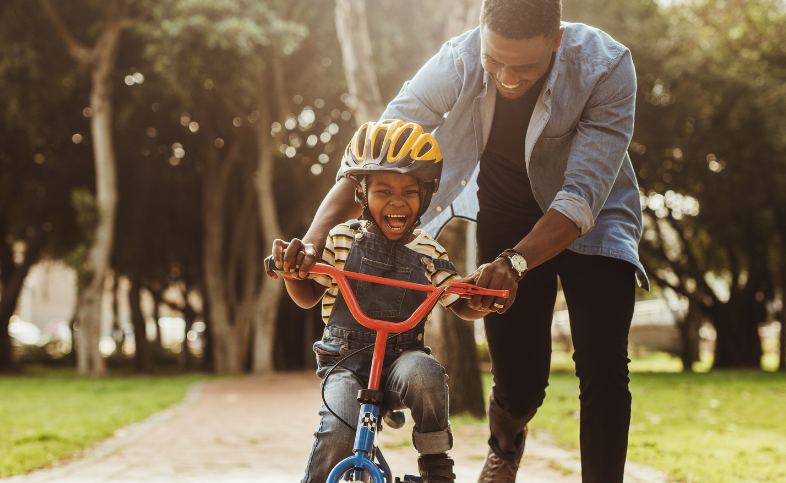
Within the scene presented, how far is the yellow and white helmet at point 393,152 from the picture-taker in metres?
2.55

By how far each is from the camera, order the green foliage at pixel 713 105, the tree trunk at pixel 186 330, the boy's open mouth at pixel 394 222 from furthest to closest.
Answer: the tree trunk at pixel 186 330, the green foliage at pixel 713 105, the boy's open mouth at pixel 394 222

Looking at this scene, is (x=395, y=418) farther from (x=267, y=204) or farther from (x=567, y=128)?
(x=267, y=204)

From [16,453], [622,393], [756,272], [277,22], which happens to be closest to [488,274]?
[622,393]

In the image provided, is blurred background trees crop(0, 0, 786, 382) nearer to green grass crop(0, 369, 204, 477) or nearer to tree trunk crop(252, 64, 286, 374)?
tree trunk crop(252, 64, 286, 374)

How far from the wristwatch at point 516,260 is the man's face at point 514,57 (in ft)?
2.01

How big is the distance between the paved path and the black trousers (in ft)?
6.60

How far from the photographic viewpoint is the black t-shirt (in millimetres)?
2941

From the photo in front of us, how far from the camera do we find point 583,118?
2.76 metres

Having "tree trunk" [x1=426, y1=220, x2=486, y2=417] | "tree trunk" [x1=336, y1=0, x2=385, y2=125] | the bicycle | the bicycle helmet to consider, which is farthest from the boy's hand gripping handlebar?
"tree trunk" [x1=336, y1=0, x2=385, y2=125]

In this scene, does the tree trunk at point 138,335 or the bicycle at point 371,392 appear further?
the tree trunk at point 138,335

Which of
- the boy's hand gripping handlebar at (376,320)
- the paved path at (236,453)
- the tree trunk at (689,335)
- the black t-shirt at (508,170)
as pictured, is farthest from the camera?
the tree trunk at (689,335)

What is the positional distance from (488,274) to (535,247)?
0.22m

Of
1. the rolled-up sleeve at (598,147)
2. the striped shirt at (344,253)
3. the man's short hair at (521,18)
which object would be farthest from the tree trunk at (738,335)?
the man's short hair at (521,18)

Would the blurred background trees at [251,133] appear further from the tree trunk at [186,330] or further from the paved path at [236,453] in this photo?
the paved path at [236,453]
